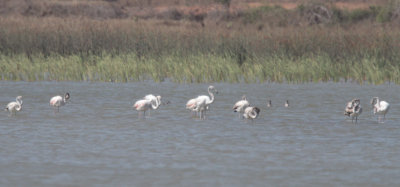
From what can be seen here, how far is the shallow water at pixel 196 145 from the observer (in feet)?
29.9

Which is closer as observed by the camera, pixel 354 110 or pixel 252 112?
pixel 354 110

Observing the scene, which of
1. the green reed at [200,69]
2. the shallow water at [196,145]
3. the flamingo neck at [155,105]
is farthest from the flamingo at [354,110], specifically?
the green reed at [200,69]

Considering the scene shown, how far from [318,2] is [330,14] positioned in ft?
7.90

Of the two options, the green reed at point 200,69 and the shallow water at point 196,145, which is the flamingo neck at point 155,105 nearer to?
the shallow water at point 196,145

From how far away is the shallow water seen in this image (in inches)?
359

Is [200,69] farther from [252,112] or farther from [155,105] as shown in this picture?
[252,112]

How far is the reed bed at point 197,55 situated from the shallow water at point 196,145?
352cm

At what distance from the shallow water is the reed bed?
3.52 m

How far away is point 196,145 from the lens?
461 inches

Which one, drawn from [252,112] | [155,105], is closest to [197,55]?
[155,105]

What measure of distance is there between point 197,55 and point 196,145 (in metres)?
13.4

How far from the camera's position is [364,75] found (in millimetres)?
23422

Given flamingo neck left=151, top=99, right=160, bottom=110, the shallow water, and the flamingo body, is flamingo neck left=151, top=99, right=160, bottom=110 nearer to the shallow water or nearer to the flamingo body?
the shallow water

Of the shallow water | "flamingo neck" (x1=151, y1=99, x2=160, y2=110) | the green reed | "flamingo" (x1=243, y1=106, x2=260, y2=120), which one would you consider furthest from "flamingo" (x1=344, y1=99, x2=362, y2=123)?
the green reed
